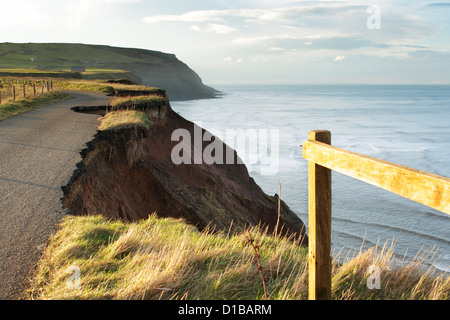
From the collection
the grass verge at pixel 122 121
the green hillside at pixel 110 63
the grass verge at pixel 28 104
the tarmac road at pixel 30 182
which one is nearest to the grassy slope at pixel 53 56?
the green hillside at pixel 110 63

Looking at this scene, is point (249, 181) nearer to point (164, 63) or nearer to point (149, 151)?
point (149, 151)

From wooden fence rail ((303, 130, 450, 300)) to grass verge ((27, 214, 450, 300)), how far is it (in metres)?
0.43

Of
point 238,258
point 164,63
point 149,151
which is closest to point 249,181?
point 149,151

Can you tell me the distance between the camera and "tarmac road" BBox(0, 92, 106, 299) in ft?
13.3

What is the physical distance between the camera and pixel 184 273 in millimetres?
3844

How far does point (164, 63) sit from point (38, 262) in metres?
160

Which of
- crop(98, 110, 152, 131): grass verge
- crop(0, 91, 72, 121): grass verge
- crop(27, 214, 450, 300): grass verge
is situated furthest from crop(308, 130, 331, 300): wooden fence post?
crop(0, 91, 72, 121): grass verge

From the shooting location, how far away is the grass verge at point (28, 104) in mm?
14277

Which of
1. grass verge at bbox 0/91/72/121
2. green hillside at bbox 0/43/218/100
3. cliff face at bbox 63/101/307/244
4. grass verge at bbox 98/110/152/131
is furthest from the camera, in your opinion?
green hillside at bbox 0/43/218/100

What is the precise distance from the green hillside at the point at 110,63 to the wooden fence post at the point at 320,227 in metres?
47.8

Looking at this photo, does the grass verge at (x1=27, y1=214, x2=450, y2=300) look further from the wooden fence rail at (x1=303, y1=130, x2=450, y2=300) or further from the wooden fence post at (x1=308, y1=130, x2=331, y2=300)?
the wooden fence rail at (x1=303, y1=130, x2=450, y2=300)

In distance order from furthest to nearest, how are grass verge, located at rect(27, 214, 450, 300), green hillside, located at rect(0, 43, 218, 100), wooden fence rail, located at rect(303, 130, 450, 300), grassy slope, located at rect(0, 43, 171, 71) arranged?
grassy slope, located at rect(0, 43, 171, 71), green hillside, located at rect(0, 43, 218, 100), grass verge, located at rect(27, 214, 450, 300), wooden fence rail, located at rect(303, 130, 450, 300)

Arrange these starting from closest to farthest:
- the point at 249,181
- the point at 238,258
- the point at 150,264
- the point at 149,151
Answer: the point at 150,264 < the point at 238,258 < the point at 149,151 < the point at 249,181
